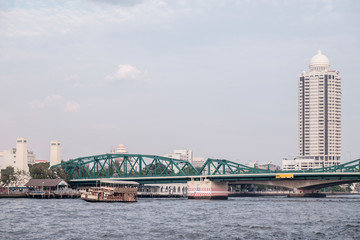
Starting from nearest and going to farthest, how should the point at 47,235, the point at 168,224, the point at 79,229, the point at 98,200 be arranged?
the point at 47,235 < the point at 79,229 < the point at 168,224 < the point at 98,200

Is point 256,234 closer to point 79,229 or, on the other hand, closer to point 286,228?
point 286,228

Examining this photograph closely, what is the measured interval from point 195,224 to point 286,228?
44.9 feet

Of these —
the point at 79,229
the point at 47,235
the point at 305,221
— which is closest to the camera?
the point at 47,235

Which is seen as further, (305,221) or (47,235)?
(305,221)

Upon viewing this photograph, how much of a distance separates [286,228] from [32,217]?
41.8m

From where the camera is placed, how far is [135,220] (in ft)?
333

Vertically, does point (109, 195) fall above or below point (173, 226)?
below

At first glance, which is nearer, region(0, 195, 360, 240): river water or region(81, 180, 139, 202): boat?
region(0, 195, 360, 240): river water

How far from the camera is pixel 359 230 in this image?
8656 cm

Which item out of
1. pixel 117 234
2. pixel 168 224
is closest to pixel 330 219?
pixel 168 224

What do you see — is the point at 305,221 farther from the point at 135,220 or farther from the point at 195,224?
the point at 135,220

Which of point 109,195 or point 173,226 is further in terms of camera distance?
point 109,195

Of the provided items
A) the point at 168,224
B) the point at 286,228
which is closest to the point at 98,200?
the point at 168,224

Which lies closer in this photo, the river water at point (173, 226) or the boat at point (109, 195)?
the river water at point (173, 226)
